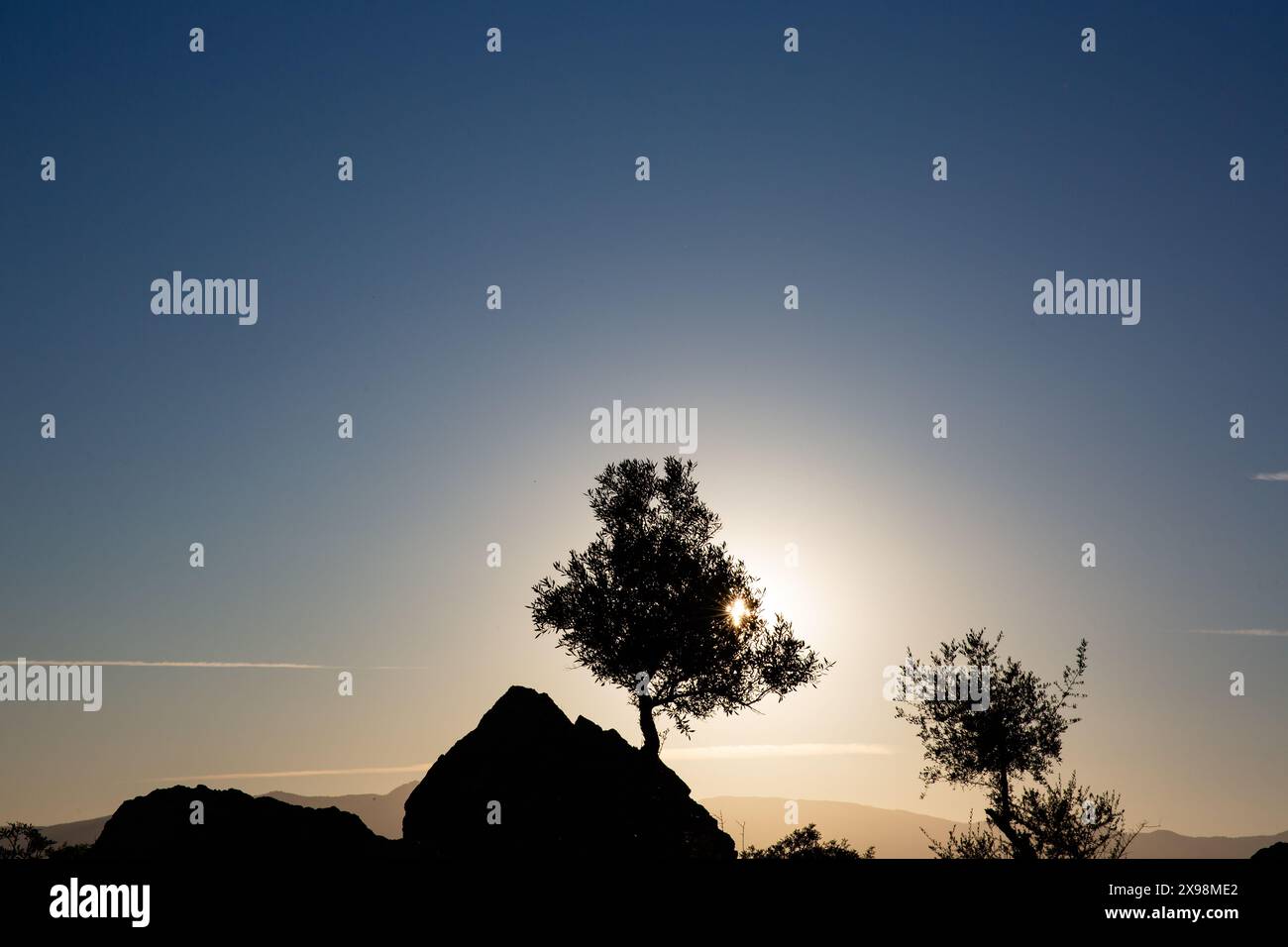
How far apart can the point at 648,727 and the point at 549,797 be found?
18.9 ft

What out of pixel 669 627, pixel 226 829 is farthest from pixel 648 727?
pixel 226 829

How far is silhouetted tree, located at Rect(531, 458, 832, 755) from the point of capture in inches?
1567

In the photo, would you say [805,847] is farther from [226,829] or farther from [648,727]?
[226,829]

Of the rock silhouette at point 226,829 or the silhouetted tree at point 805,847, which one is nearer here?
the rock silhouette at point 226,829

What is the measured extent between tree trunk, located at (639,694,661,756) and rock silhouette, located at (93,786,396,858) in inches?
511

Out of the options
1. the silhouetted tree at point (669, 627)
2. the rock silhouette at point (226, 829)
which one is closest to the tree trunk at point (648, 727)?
the silhouetted tree at point (669, 627)

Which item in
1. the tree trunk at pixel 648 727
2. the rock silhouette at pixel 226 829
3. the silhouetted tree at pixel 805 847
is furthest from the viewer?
the tree trunk at pixel 648 727

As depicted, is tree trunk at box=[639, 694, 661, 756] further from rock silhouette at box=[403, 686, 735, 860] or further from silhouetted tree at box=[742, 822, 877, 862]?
silhouetted tree at box=[742, 822, 877, 862]

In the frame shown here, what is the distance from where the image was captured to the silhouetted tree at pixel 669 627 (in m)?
Result: 39.8

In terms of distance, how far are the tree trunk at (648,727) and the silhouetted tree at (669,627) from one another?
4 cm

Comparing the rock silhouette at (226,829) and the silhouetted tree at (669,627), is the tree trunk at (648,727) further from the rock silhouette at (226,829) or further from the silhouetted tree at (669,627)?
the rock silhouette at (226,829)
